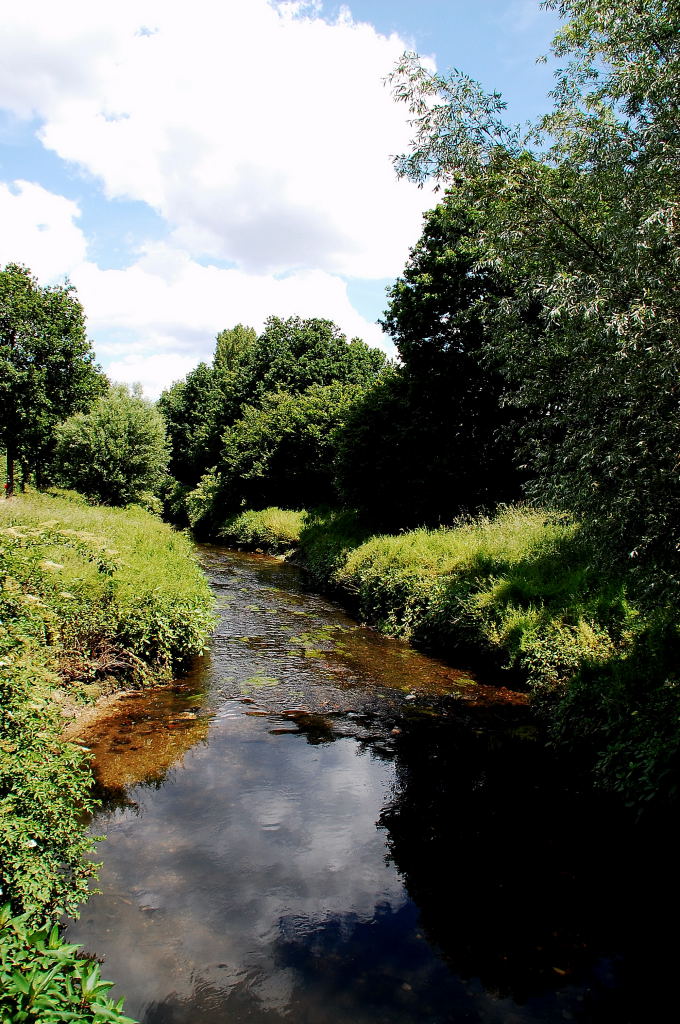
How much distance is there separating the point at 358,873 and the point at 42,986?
3848mm

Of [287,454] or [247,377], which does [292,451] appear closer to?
[287,454]

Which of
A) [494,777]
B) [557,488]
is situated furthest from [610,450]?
[494,777]

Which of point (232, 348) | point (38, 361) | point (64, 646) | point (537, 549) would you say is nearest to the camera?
point (64, 646)

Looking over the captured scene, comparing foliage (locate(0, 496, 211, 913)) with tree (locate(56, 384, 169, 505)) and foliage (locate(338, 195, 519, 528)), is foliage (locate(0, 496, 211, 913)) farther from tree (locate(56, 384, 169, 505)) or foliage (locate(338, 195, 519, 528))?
tree (locate(56, 384, 169, 505))

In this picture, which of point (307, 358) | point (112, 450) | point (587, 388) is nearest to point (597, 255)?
point (587, 388)

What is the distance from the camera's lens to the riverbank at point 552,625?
730 cm

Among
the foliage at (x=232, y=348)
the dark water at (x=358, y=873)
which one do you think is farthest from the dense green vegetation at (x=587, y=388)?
the foliage at (x=232, y=348)

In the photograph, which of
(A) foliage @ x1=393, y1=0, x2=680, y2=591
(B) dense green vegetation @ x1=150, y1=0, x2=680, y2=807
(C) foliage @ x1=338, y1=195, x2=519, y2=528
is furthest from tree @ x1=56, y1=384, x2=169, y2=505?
(A) foliage @ x1=393, y1=0, x2=680, y2=591

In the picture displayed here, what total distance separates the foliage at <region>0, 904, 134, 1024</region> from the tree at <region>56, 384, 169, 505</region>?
30.8 meters

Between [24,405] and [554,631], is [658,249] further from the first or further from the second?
[24,405]

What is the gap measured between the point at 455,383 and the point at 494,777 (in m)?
16.4

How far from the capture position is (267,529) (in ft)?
109

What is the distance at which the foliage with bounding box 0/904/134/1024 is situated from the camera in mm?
2746

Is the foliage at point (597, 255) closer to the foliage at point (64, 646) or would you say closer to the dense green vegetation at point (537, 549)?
the dense green vegetation at point (537, 549)
